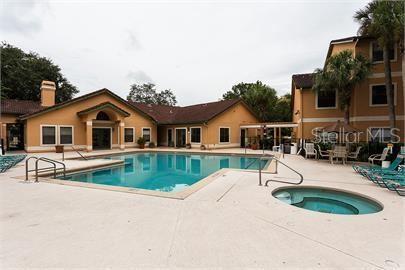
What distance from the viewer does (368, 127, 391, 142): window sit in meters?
14.4

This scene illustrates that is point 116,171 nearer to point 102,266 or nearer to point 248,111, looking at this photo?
point 102,266

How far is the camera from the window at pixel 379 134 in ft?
47.3

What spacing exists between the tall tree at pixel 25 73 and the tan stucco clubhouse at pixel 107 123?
1234cm

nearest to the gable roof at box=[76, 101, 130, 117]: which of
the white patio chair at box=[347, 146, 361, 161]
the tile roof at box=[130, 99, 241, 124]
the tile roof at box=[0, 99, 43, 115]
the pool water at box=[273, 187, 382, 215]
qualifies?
the tile roof at box=[0, 99, 43, 115]

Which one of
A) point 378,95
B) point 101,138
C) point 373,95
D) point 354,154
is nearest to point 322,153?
point 354,154

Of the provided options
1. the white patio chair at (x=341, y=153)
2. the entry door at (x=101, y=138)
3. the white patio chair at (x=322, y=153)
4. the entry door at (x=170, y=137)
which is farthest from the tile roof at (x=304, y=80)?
the entry door at (x=101, y=138)

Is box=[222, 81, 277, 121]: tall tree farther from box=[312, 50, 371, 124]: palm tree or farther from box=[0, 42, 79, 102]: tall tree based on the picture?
box=[0, 42, 79, 102]: tall tree

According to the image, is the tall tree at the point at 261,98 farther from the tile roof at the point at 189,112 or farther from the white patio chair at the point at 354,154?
the white patio chair at the point at 354,154

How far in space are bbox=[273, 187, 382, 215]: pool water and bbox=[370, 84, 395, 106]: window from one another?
11632 mm

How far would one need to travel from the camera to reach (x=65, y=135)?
19.8m

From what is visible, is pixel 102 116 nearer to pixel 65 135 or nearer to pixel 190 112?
pixel 65 135

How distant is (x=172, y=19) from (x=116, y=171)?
994 cm

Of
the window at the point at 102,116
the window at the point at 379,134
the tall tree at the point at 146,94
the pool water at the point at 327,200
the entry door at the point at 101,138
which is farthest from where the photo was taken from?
the tall tree at the point at 146,94

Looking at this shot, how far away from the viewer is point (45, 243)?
133 inches
